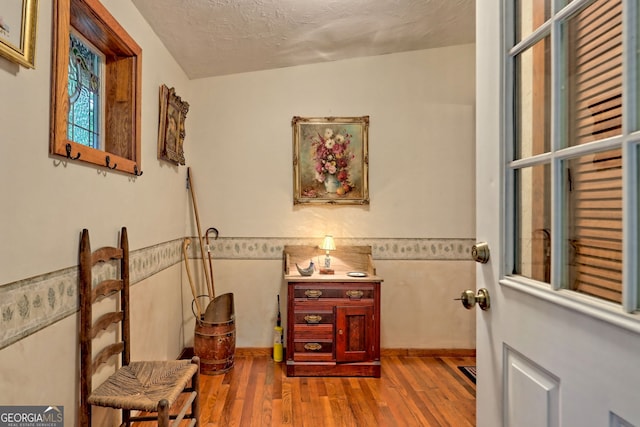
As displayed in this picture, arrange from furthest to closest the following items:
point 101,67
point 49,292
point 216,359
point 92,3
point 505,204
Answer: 1. point 216,359
2. point 101,67
3. point 92,3
4. point 49,292
5. point 505,204

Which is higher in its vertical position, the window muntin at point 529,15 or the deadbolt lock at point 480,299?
the window muntin at point 529,15

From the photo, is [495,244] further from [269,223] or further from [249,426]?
[269,223]

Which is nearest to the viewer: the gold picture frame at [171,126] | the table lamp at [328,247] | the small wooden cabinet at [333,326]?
the gold picture frame at [171,126]

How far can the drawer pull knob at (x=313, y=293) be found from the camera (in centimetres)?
281

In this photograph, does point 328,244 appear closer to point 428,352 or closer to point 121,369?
point 428,352

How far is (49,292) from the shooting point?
136 cm

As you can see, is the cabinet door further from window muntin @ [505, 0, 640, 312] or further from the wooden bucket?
window muntin @ [505, 0, 640, 312]

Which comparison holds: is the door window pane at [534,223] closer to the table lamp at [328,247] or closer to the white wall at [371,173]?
the table lamp at [328,247]

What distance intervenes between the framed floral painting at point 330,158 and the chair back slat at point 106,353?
175cm

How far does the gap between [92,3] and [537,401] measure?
2072mm

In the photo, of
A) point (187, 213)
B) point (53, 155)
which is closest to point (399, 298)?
point (187, 213)

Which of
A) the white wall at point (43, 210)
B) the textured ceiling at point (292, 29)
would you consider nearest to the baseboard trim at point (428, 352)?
the white wall at point (43, 210)

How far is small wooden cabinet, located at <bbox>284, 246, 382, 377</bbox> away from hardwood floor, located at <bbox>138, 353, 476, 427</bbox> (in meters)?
0.09

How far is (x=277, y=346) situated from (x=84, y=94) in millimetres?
2220
